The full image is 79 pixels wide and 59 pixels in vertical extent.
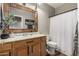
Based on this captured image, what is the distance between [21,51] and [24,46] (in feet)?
0.26

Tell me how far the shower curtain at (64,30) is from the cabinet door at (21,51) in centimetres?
40

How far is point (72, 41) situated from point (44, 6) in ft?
2.10

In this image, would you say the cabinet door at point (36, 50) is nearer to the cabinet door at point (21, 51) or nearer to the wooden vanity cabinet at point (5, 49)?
the cabinet door at point (21, 51)

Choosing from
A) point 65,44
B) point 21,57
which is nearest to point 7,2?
point 21,57

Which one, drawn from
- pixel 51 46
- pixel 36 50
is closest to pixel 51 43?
pixel 51 46

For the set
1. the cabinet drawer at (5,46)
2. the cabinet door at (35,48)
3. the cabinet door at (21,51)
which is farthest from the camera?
the cabinet door at (35,48)

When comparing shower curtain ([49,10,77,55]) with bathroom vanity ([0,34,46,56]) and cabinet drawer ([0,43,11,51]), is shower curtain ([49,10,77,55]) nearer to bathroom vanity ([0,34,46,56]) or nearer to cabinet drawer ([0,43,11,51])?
bathroom vanity ([0,34,46,56])

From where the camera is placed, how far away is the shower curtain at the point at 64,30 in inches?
60.6

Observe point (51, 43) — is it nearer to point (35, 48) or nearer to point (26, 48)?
point (35, 48)

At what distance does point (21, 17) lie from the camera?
156 centimetres

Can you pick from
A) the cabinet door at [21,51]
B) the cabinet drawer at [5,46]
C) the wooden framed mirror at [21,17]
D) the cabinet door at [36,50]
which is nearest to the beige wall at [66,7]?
the wooden framed mirror at [21,17]

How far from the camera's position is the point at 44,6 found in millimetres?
1589

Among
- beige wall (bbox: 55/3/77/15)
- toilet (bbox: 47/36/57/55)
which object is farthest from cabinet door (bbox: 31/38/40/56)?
beige wall (bbox: 55/3/77/15)

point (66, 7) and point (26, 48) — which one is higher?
point (66, 7)
